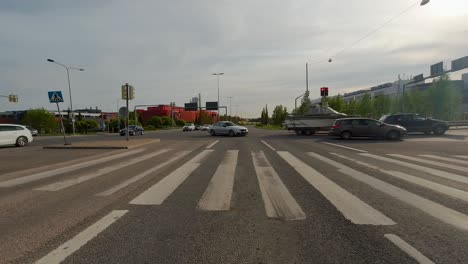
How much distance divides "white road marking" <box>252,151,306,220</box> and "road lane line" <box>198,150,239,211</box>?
66 centimetres

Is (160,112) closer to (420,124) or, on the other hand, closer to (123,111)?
(123,111)

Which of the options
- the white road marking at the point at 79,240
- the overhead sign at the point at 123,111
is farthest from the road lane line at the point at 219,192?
the overhead sign at the point at 123,111

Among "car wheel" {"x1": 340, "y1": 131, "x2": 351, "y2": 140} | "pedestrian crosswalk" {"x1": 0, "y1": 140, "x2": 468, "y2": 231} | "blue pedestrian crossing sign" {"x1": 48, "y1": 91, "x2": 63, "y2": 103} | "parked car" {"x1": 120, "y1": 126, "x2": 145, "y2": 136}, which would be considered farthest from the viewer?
"parked car" {"x1": 120, "y1": 126, "x2": 145, "y2": 136}

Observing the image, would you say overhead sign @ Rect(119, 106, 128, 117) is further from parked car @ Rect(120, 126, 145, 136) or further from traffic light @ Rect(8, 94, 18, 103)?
traffic light @ Rect(8, 94, 18, 103)

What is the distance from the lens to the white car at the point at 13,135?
68.8 feet

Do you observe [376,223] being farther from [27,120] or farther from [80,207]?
[27,120]

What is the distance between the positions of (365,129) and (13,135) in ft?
76.9

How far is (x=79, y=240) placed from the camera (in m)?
3.89

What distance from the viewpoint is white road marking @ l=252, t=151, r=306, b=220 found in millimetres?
4966

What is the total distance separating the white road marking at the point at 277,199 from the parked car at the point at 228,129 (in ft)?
75.8

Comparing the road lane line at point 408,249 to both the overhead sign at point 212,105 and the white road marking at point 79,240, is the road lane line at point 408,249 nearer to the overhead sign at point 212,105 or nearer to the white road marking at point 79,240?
the white road marking at point 79,240

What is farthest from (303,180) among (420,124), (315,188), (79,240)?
(420,124)

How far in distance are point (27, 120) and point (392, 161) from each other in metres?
74.5

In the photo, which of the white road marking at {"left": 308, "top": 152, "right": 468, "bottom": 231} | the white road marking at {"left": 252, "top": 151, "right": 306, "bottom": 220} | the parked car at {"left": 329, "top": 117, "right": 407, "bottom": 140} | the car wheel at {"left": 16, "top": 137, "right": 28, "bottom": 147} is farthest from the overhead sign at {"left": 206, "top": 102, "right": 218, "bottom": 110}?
the white road marking at {"left": 308, "top": 152, "right": 468, "bottom": 231}
